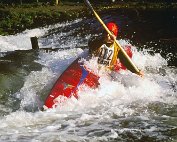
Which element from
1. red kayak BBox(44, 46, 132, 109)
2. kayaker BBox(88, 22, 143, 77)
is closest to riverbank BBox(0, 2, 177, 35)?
kayaker BBox(88, 22, 143, 77)

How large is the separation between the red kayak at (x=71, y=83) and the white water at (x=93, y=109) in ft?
0.52

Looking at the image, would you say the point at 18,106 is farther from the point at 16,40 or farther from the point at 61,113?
the point at 16,40

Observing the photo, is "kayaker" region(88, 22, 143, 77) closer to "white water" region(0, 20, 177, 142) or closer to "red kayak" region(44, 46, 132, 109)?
"white water" region(0, 20, 177, 142)

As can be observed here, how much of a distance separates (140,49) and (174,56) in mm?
1586

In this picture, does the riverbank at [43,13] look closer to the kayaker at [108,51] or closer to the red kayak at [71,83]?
the kayaker at [108,51]

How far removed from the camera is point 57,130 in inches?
297

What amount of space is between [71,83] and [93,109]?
978mm

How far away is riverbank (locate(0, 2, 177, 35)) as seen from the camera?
21.2 meters

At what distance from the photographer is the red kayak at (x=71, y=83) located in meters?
8.67


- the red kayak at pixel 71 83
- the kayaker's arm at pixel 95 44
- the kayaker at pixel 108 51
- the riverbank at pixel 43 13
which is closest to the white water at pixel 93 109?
the red kayak at pixel 71 83

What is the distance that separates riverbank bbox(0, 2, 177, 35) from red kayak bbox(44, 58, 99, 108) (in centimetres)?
1098

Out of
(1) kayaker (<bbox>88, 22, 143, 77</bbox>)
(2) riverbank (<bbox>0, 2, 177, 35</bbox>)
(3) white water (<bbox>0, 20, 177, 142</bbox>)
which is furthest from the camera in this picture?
(2) riverbank (<bbox>0, 2, 177, 35</bbox>)

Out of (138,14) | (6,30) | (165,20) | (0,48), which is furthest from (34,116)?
(138,14)

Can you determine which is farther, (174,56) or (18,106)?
(174,56)
